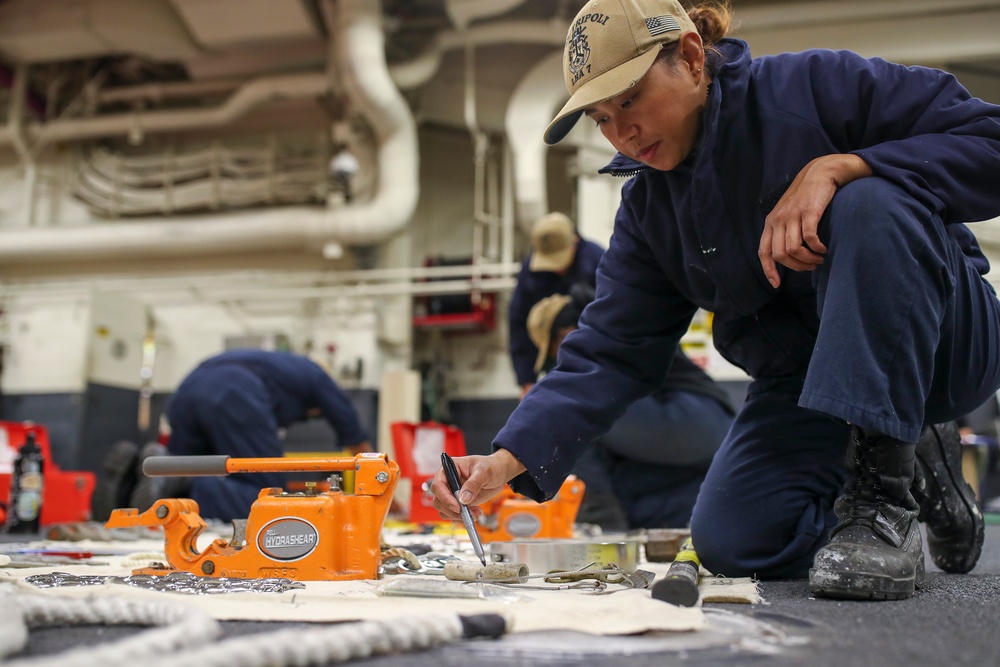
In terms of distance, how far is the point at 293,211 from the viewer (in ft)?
18.5

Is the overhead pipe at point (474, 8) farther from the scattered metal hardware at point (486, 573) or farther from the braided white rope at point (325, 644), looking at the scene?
the braided white rope at point (325, 644)

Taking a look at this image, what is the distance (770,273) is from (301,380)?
87.8 inches

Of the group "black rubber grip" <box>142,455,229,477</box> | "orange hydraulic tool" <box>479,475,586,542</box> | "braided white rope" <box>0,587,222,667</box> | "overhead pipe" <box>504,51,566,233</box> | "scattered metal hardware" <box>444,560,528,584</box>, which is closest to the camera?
"braided white rope" <box>0,587,222,667</box>

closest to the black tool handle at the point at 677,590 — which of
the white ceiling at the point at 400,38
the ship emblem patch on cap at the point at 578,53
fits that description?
the ship emblem patch on cap at the point at 578,53

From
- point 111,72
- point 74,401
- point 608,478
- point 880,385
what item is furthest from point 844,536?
point 111,72

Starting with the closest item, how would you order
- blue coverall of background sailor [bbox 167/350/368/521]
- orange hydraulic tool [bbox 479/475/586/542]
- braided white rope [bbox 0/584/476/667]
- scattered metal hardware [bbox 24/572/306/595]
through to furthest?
braided white rope [bbox 0/584/476/667] → scattered metal hardware [bbox 24/572/306/595] → orange hydraulic tool [bbox 479/475/586/542] → blue coverall of background sailor [bbox 167/350/368/521]

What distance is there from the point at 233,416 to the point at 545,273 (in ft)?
4.48

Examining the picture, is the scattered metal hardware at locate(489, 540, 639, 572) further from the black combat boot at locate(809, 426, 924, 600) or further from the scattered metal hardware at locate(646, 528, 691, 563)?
the black combat boot at locate(809, 426, 924, 600)

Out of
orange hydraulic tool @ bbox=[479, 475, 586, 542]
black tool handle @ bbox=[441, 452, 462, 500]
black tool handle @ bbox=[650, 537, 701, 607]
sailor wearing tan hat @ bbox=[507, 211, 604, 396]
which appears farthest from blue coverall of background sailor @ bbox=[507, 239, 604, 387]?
black tool handle @ bbox=[650, 537, 701, 607]

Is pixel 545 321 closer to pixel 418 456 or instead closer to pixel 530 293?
pixel 530 293

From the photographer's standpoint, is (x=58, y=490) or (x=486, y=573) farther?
(x=58, y=490)

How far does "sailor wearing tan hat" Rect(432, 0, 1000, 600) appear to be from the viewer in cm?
98

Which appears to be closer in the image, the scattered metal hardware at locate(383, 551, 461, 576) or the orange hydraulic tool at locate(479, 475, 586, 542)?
the scattered metal hardware at locate(383, 551, 461, 576)

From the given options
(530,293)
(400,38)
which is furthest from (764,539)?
(400,38)
